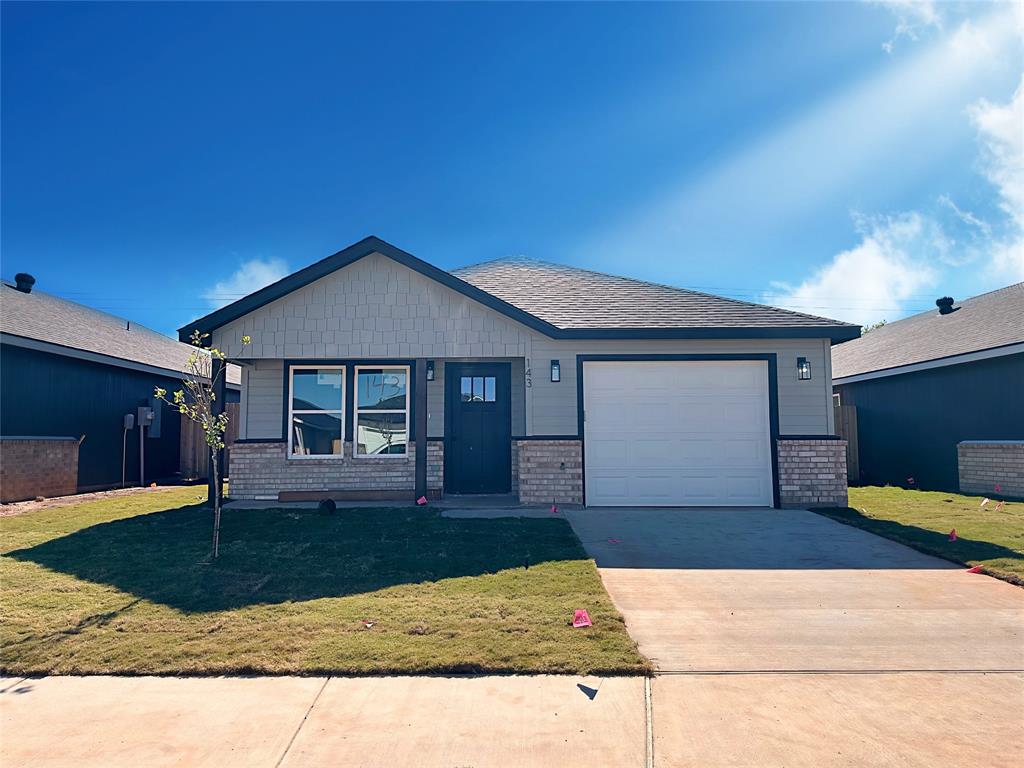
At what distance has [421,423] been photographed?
10.3 m

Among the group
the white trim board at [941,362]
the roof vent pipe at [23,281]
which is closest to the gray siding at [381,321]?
the roof vent pipe at [23,281]

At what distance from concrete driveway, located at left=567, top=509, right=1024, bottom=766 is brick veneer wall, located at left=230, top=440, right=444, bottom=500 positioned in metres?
4.65

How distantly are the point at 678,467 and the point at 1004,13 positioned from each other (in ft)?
27.6

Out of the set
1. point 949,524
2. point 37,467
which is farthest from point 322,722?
point 37,467

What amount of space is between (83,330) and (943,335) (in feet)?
70.3

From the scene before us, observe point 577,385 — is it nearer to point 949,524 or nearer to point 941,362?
point 949,524

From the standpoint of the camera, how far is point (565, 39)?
10.3m

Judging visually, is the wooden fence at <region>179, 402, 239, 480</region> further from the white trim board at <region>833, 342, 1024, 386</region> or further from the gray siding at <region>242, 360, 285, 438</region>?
the white trim board at <region>833, 342, 1024, 386</region>

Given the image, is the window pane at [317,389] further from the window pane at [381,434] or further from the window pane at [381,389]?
the window pane at [381,434]

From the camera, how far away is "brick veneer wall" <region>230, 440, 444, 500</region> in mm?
10562

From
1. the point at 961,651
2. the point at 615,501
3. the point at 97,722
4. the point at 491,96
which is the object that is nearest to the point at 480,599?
the point at 97,722

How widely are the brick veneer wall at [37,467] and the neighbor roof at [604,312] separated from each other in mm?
4839

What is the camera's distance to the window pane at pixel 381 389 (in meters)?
10.9

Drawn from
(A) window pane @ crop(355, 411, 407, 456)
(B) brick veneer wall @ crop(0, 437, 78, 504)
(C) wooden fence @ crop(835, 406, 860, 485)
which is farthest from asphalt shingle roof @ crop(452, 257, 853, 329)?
(B) brick veneer wall @ crop(0, 437, 78, 504)
